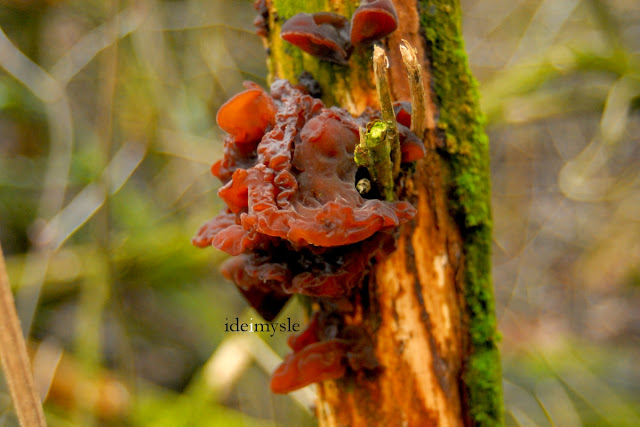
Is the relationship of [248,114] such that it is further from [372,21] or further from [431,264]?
[431,264]

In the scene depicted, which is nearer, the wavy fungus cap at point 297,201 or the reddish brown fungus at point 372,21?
the wavy fungus cap at point 297,201

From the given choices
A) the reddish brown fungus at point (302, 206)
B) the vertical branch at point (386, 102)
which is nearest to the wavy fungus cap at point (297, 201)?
the reddish brown fungus at point (302, 206)

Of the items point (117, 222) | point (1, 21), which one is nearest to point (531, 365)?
point (117, 222)

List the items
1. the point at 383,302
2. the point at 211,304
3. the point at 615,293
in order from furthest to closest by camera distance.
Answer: the point at 615,293
the point at 211,304
the point at 383,302

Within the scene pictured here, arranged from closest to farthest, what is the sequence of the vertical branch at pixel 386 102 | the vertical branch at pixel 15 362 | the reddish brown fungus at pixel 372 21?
the vertical branch at pixel 15 362, the vertical branch at pixel 386 102, the reddish brown fungus at pixel 372 21

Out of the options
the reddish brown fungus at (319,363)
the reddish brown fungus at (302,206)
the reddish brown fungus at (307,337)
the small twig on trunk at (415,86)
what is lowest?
the reddish brown fungus at (319,363)

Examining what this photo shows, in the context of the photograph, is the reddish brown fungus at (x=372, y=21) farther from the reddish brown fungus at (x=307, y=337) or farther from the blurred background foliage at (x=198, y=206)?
the blurred background foliage at (x=198, y=206)

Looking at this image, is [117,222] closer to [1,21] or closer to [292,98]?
[1,21]

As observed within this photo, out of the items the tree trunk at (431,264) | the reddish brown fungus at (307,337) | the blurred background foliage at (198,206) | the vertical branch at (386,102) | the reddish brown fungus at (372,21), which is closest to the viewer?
the vertical branch at (386,102)
